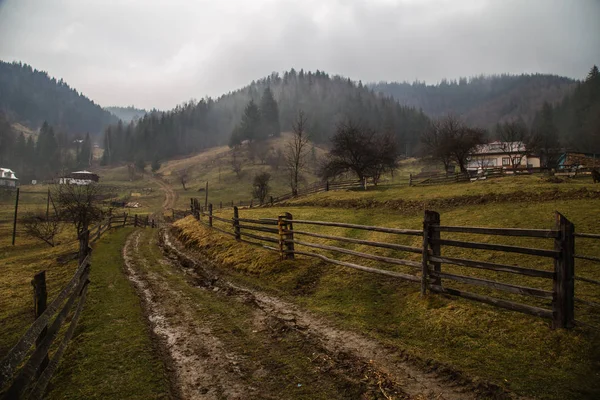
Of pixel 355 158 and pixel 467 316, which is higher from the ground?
pixel 355 158

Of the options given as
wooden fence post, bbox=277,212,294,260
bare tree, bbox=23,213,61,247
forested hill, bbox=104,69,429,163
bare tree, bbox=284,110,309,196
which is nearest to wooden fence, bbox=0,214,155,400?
wooden fence post, bbox=277,212,294,260

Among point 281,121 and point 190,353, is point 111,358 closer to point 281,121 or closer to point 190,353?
point 190,353

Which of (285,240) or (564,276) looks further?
(285,240)

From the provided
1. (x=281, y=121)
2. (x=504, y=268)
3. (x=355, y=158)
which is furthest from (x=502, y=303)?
(x=281, y=121)

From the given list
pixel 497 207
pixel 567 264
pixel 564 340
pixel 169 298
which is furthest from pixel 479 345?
pixel 497 207

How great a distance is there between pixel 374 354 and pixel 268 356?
6.34 feet

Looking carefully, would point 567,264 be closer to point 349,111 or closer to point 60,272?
point 60,272

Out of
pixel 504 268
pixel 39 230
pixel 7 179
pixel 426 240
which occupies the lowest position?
pixel 39 230

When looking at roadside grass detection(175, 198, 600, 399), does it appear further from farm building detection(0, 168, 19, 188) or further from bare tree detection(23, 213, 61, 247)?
farm building detection(0, 168, 19, 188)

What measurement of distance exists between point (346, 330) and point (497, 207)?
14.9 meters

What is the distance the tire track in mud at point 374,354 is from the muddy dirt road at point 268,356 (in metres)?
0.01

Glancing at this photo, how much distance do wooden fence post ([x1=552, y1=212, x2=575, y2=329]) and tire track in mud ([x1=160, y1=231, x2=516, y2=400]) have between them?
231 cm

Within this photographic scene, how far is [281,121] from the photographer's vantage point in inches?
6388

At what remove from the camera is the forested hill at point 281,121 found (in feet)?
456
